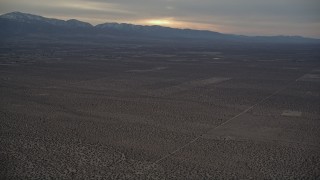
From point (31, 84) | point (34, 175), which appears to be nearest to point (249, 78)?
point (31, 84)

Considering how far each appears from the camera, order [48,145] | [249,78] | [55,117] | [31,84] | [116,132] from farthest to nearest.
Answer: [249,78] < [31,84] < [55,117] < [116,132] < [48,145]

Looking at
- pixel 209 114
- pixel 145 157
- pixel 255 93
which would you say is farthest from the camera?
pixel 255 93

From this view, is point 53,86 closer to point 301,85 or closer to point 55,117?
point 55,117

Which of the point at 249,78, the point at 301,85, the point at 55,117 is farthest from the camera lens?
the point at 249,78

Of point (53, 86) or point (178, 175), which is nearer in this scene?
point (178, 175)

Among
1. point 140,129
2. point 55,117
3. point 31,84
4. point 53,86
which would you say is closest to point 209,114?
point 140,129

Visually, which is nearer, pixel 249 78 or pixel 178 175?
pixel 178 175

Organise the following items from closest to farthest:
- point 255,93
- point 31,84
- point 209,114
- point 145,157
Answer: point 145,157 < point 209,114 < point 255,93 < point 31,84

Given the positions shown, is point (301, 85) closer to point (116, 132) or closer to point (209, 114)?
point (209, 114)

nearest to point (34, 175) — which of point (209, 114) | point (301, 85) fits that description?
point (209, 114)
